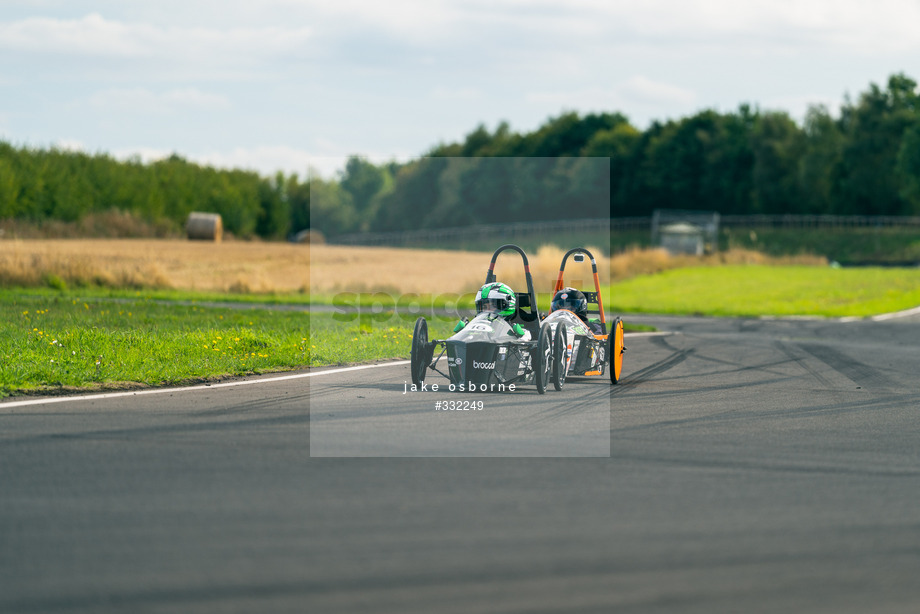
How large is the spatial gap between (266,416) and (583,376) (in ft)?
17.6

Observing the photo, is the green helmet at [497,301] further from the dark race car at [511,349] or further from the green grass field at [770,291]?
the green grass field at [770,291]

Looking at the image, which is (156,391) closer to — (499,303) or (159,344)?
(159,344)

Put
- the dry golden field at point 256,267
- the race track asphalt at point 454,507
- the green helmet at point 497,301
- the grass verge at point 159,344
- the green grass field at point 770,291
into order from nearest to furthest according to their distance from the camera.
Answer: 1. the race track asphalt at point 454,507
2. the green helmet at point 497,301
3. the grass verge at point 159,344
4. the dry golden field at point 256,267
5. the green grass field at point 770,291

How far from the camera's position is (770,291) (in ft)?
130

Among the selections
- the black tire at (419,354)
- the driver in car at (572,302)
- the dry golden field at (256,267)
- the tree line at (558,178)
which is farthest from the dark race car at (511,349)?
the dry golden field at (256,267)

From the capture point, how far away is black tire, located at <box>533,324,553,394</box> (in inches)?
464

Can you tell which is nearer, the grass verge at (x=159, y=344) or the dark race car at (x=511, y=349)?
the dark race car at (x=511, y=349)

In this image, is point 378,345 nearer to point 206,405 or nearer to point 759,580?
point 206,405

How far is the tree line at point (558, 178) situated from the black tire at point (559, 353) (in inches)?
281

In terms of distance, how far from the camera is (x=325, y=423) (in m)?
10.1

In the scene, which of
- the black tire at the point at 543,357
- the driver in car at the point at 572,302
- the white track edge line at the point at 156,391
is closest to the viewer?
the white track edge line at the point at 156,391

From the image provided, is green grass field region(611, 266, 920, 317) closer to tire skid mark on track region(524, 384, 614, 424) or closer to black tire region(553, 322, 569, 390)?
tire skid mark on track region(524, 384, 614, 424)

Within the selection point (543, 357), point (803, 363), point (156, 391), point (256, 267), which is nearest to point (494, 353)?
point (543, 357)

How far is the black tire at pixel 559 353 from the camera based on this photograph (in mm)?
12297
